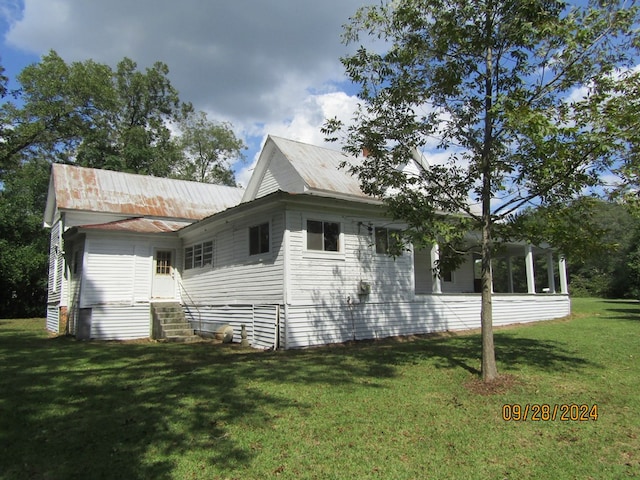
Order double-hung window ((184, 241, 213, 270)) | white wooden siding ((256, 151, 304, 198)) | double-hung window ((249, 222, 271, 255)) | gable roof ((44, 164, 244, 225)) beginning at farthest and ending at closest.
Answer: gable roof ((44, 164, 244, 225)), double-hung window ((184, 241, 213, 270)), white wooden siding ((256, 151, 304, 198)), double-hung window ((249, 222, 271, 255))

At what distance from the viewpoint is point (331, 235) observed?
1280 centimetres

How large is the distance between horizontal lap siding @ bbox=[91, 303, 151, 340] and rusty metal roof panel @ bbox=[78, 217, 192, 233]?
8.95 ft

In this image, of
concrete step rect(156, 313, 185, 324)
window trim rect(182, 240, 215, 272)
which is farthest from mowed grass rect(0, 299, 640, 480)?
window trim rect(182, 240, 215, 272)

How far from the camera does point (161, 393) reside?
6949 mm

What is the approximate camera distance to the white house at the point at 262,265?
12.1 metres

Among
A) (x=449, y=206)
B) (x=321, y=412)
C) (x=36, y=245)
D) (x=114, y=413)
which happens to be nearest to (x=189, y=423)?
(x=114, y=413)

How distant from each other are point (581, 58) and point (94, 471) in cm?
844

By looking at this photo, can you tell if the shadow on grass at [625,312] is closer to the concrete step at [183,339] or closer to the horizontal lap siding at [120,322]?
Result: the concrete step at [183,339]

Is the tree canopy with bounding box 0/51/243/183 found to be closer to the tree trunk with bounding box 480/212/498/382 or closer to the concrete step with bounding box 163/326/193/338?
the concrete step with bounding box 163/326/193/338

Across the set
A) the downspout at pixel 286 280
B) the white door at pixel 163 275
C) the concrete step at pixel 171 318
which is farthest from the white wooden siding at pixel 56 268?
the downspout at pixel 286 280

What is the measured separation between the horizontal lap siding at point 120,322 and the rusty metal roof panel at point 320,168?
7.66 meters

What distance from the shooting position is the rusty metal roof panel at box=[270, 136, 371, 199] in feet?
48.6

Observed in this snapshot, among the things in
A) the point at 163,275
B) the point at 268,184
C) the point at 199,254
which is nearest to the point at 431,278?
the point at 268,184

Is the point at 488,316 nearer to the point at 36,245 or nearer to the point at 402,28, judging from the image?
the point at 402,28
